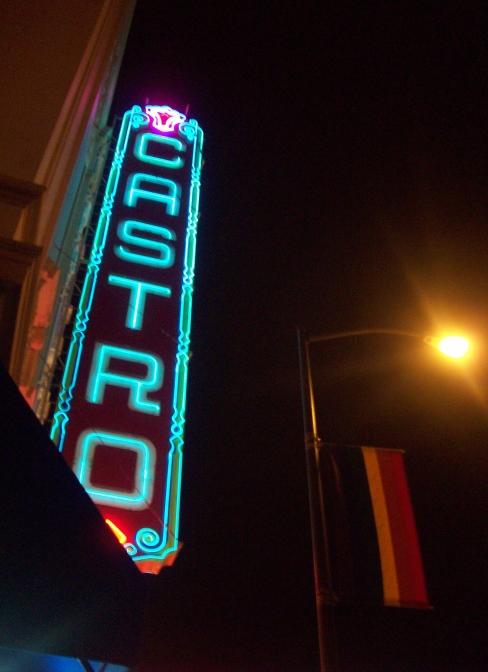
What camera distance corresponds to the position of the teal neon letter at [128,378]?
26.0 ft

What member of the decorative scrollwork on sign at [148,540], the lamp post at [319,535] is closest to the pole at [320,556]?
the lamp post at [319,535]

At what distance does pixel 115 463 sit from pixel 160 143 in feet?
22.8

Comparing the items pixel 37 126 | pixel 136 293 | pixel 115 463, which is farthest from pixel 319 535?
pixel 37 126

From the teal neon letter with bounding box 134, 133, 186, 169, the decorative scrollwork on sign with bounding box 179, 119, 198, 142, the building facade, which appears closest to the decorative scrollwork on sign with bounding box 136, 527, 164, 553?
the building facade

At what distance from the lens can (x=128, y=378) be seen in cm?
808

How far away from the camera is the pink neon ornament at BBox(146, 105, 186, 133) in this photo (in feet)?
41.1

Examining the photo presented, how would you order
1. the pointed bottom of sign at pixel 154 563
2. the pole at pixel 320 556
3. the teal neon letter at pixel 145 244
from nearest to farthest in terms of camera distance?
the pole at pixel 320 556 → the pointed bottom of sign at pixel 154 563 → the teal neon letter at pixel 145 244

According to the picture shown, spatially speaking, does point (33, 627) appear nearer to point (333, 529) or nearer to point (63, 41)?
point (333, 529)

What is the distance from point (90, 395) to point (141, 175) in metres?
4.80

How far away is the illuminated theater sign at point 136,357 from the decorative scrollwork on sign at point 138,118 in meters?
0.66

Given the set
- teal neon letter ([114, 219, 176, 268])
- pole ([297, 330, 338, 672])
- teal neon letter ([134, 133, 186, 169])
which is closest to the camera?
pole ([297, 330, 338, 672])

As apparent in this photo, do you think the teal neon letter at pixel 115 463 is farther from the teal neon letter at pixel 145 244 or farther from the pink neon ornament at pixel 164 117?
the pink neon ornament at pixel 164 117

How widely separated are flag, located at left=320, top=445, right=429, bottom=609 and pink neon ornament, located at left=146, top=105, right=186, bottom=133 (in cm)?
823

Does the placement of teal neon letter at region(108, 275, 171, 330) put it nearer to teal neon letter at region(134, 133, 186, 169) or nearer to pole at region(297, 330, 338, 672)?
pole at region(297, 330, 338, 672)
